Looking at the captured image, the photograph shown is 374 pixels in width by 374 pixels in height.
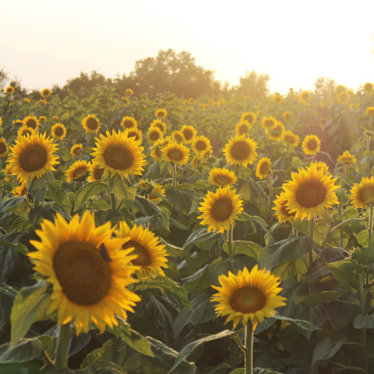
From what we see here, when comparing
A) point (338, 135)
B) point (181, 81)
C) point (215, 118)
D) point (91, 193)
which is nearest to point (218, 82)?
point (181, 81)

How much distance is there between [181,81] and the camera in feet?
133

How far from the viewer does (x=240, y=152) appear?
198 inches

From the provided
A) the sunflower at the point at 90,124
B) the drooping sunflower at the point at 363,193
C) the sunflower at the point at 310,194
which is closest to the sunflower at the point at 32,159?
the sunflower at the point at 310,194

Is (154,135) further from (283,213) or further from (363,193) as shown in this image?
(363,193)

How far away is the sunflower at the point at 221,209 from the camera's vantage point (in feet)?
9.94

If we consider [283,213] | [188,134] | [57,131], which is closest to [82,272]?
[283,213]

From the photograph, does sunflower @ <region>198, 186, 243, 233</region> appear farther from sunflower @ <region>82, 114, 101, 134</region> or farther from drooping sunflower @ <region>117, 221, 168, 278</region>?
sunflower @ <region>82, 114, 101, 134</region>

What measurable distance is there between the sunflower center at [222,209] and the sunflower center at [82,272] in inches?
67.2

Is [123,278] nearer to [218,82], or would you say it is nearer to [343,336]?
[343,336]

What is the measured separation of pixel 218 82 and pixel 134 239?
43677 mm

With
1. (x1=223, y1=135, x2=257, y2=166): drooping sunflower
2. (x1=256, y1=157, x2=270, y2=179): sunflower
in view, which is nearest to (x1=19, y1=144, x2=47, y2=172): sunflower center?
(x1=223, y1=135, x2=257, y2=166): drooping sunflower

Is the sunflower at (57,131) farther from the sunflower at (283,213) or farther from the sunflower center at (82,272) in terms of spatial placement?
the sunflower center at (82,272)

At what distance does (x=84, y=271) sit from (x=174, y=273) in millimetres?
1341

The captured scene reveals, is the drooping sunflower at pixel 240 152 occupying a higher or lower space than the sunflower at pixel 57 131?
lower
